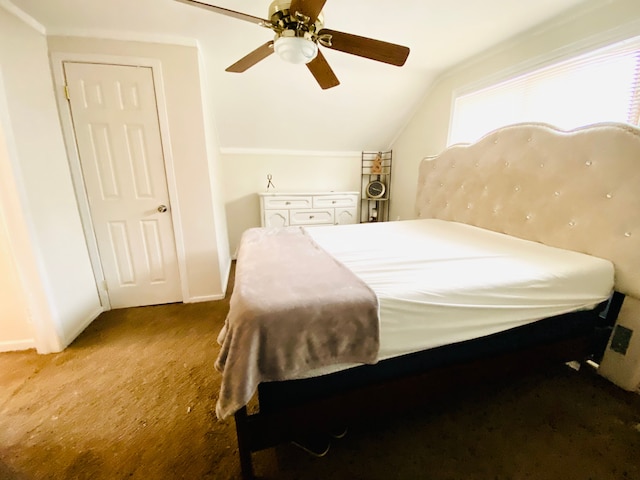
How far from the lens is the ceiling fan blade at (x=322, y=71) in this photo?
1619mm

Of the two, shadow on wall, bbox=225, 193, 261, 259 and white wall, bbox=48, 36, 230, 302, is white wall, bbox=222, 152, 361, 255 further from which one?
white wall, bbox=48, 36, 230, 302

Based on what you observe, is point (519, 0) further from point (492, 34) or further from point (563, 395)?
point (563, 395)

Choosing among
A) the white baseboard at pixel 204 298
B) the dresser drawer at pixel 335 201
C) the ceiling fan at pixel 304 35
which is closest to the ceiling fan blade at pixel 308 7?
the ceiling fan at pixel 304 35

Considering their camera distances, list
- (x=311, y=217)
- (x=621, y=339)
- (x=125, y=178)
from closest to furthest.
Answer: (x=621, y=339) < (x=125, y=178) < (x=311, y=217)

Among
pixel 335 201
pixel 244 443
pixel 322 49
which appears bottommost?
pixel 244 443

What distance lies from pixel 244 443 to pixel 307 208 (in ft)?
9.73

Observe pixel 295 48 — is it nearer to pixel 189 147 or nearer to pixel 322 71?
pixel 322 71

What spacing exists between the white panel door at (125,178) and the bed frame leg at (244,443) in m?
1.85

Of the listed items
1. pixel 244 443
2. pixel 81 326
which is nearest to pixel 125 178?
pixel 81 326

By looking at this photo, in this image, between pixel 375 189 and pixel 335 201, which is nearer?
pixel 335 201

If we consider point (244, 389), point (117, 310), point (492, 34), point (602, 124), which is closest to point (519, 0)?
point (492, 34)

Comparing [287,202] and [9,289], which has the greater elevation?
[287,202]

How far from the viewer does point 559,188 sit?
5.73ft

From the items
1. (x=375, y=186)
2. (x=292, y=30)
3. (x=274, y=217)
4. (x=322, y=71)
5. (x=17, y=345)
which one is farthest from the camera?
(x=375, y=186)
